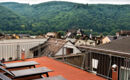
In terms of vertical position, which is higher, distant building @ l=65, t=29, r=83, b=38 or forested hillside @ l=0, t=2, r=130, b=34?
forested hillside @ l=0, t=2, r=130, b=34

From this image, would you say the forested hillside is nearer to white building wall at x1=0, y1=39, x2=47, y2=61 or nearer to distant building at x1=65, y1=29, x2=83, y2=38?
distant building at x1=65, y1=29, x2=83, y2=38

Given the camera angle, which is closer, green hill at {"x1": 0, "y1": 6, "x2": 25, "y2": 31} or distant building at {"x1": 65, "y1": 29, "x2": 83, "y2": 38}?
green hill at {"x1": 0, "y1": 6, "x2": 25, "y2": 31}

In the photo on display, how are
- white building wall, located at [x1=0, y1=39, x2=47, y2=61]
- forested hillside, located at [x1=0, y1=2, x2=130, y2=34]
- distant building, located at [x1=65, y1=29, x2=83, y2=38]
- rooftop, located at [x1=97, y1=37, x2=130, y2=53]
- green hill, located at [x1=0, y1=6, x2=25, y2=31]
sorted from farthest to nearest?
distant building, located at [x1=65, y1=29, x2=83, y2=38]
forested hillside, located at [x1=0, y1=2, x2=130, y2=34]
green hill, located at [x1=0, y1=6, x2=25, y2=31]
rooftop, located at [x1=97, y1=37, x2=130, y2=53]
white building wall, located at [x1=0, y1=39, x2=47, y2=61]

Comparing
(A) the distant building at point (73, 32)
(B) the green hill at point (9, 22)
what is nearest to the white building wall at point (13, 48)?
(B) the green hill at point (9, 22)

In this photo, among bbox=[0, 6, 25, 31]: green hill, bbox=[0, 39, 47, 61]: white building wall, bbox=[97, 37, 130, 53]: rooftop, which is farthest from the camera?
bbox=[0, 6, 25, 31]: green hill

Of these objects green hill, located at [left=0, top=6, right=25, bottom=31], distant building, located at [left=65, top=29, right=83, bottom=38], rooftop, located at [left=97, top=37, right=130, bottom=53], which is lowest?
distant building, located at [left=65, top=29, right=83, bottom=38]

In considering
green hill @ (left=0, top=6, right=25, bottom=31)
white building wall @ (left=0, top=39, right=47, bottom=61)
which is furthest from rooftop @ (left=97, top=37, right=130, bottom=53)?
green hill @ (left=0, top=6, right=25, bottom=31)

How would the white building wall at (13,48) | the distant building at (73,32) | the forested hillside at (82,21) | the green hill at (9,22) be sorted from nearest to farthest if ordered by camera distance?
the white building wall at (13,48) < the green hill at (9,22) < the forested hillside at (82,21) < the distant building at (73,32)

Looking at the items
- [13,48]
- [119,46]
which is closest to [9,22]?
[13,48]

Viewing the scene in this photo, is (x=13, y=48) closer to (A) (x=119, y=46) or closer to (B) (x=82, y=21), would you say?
(A) (x=119, y=46)

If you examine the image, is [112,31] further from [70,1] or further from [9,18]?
[70,1]

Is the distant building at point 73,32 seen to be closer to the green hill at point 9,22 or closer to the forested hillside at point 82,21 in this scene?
the forested hillside at point 82,21

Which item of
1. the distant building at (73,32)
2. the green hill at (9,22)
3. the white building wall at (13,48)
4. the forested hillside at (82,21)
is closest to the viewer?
the white building wall at (13,48)

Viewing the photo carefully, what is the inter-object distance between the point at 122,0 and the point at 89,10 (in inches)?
913
